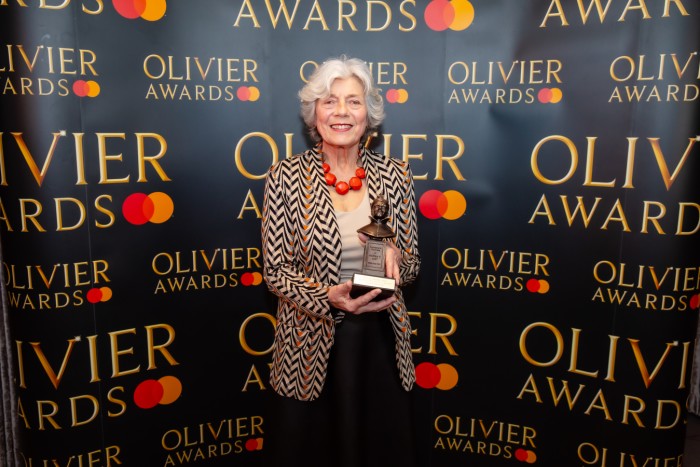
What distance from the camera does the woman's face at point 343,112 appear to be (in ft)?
6.31

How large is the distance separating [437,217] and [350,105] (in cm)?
78

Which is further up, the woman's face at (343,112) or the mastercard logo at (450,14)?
the mastercard logo at (450,14)

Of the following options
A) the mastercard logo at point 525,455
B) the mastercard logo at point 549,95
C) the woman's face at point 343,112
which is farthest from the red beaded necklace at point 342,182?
the mastercard logo at point 525,455

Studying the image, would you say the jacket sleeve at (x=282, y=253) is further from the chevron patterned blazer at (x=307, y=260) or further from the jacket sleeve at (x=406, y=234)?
the jacket sleeve at (x=406, y=234)

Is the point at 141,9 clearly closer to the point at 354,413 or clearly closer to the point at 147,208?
the point at 147,208

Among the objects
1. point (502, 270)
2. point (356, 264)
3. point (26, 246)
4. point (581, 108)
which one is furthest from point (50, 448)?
point (581, 108)

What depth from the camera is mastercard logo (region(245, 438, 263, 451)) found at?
8.55ft

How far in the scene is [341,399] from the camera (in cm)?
197

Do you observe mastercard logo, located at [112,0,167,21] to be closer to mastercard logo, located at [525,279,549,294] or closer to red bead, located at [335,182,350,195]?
red bead, located at [335,182,350,195]

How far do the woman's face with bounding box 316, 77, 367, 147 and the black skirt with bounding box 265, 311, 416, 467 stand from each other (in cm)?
62

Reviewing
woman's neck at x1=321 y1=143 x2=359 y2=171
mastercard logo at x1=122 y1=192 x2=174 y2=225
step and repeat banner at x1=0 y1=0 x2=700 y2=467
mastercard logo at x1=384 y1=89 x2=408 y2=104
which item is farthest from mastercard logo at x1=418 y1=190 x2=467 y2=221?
mastercard logo at x1=122 y1=192 x2=174 y2=225

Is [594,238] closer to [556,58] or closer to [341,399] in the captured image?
[556,58]

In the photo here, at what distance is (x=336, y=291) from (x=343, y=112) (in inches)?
24.1

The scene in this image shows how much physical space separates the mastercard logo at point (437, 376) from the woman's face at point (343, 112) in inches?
47.5
